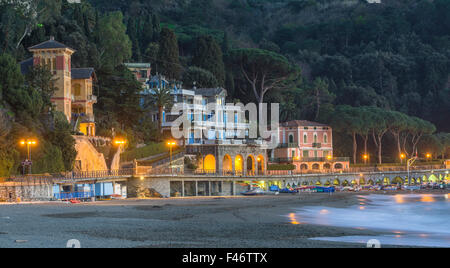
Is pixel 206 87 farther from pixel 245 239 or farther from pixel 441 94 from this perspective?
pixel 245 239

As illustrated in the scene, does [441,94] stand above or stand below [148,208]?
above

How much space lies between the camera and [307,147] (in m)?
95.6

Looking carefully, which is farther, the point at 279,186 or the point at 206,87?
the point at 206,87

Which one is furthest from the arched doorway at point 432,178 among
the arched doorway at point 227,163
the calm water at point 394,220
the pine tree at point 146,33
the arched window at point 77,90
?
the arched window at point 77,90

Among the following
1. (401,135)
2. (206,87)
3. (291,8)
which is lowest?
(401,135)

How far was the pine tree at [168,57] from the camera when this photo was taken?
98.1 meters

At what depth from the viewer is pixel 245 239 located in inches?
1056

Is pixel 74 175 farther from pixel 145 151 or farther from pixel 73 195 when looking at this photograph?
pixel 145 151

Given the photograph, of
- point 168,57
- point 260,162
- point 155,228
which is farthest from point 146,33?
point 155,228

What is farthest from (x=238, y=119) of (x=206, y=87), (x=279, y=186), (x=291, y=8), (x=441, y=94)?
(x=291, y=8)

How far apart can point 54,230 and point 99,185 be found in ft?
93.8
